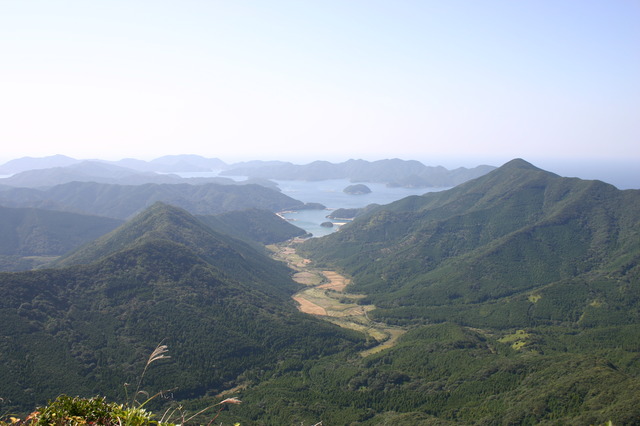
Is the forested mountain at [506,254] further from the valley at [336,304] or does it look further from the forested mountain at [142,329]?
the forested mountain at [142,329]

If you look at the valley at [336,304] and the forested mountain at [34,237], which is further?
the forested mountain at [34,237]

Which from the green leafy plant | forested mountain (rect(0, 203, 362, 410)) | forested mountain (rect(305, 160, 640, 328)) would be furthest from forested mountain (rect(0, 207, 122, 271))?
the green leafy plant

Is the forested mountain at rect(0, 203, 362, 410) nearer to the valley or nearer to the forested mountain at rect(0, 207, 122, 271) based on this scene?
the valley

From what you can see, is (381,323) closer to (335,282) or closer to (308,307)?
(308,307)

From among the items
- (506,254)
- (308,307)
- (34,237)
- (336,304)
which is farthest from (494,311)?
(34,237)

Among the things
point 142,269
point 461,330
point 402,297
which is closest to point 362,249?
point 402,297

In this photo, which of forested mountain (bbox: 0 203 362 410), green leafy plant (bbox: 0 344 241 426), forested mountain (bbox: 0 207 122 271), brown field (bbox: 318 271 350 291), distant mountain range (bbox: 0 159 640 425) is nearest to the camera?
green leafy plant (bbox: 0 344 241 426)

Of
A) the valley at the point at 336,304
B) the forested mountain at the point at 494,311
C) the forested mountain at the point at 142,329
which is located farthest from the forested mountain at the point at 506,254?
the forested mountain at the point at 142,329
